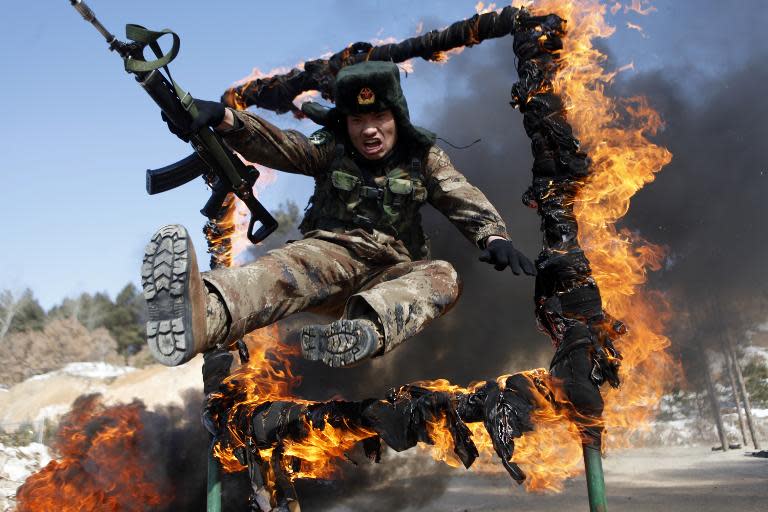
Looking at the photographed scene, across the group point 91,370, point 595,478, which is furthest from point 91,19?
point 91,370

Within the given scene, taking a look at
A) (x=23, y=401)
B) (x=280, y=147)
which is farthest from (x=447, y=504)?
(x=23, y=401)

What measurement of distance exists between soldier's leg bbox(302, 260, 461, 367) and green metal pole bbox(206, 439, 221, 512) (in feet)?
7.82

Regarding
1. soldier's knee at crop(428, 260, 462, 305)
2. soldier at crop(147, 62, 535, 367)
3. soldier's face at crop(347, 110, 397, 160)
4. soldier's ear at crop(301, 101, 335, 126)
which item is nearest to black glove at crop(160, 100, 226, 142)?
soldier at crop(147, 62, 535, 367)

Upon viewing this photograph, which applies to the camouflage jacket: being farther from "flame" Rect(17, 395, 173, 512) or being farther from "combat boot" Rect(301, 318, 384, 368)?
"flame" Rect(17, 395, 173, 512)

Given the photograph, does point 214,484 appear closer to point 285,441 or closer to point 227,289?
point 285,441

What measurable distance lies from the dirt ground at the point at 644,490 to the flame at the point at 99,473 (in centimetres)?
269

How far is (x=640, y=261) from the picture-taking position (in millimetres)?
4414

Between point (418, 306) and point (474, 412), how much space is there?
687 mm

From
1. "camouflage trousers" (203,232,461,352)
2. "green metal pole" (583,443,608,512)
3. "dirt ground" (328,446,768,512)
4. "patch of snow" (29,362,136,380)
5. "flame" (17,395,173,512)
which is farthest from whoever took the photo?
"patch of snow" (29,362,136,380)

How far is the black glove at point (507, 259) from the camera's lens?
12.4ft

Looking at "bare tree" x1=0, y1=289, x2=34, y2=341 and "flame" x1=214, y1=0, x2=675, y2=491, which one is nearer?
"flame" x1=214, y1=0, x2=675, y2=491

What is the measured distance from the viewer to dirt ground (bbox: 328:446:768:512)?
679 centimetres

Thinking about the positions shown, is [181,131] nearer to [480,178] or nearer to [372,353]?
[372,353]

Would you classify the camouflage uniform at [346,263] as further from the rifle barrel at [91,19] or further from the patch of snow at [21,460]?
the patch of snow at [21,460]
